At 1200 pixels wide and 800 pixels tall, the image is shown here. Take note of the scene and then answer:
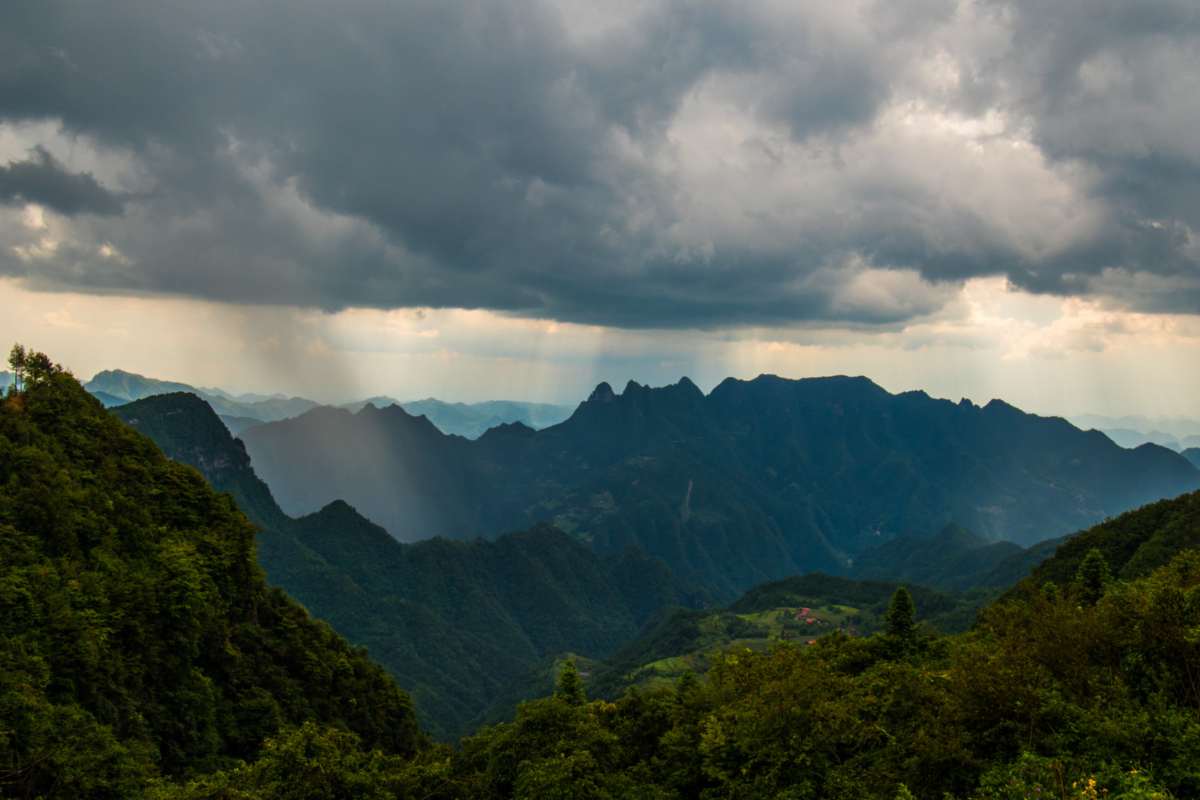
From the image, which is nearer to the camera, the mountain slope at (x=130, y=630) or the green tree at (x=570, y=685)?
the mountain slope at (x=130, y=630)

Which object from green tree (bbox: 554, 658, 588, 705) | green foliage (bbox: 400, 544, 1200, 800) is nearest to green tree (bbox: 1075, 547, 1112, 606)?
green foliage (bbox: 400, 544, 1200, 800)

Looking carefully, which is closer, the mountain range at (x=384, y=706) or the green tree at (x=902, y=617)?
the mountain range at (x=384, y=706)

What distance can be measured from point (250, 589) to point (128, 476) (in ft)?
49.4

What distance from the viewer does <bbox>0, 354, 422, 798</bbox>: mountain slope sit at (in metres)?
37.5

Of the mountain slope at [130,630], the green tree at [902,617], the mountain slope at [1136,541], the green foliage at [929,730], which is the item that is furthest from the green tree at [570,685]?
the mountain slope at [1136,541]

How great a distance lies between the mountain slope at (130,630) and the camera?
3747 centimetres

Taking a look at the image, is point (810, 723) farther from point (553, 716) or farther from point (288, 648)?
point (288, 648)


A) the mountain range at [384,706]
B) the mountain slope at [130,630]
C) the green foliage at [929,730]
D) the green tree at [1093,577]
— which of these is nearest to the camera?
the green foliage at [929,730]

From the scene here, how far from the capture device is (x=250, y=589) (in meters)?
67.7

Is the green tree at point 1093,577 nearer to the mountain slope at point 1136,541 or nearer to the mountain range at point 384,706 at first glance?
the mountain range at point 384,706

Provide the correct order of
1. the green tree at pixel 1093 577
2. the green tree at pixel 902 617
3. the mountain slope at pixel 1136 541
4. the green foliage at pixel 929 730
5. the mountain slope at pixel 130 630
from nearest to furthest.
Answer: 1. the green foliage at pixel 929 730
2. the mountain slope at pixel 130 630
3. the green tree at pixel 902 617
4. the green tree at pixel 1093 577
5. the mountain slope at pixel 1136 541

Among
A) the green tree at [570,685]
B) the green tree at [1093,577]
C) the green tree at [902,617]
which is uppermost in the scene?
the green tree at [1093,577]

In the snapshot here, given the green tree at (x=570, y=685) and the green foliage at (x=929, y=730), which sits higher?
the green foliage at (x=929, y=730)

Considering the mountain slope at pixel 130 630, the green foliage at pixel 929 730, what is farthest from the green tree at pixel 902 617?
the mountain slope at pixel 130 630
